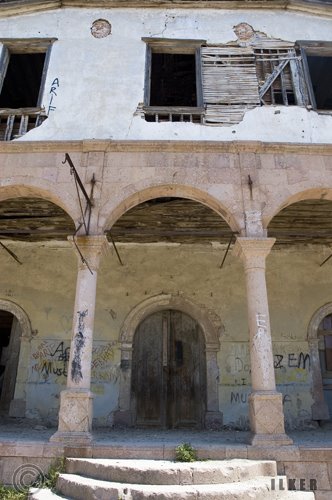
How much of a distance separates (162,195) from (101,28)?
4.38 meters

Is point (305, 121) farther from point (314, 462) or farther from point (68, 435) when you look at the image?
point (68, 435)

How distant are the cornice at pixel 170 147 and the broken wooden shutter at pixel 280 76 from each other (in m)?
1.42

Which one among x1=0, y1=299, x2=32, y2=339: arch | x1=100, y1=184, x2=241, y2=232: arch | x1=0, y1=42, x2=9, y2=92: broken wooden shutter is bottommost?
x1=0, y1=299, x2=32, y2=339: arch

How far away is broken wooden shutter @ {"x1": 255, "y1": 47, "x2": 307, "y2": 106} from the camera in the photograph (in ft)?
28.5

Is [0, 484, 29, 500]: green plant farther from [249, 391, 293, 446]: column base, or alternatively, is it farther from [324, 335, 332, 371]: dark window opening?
[324, 335, 332, 371]: dark window opening

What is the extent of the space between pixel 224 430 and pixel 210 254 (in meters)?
3.86

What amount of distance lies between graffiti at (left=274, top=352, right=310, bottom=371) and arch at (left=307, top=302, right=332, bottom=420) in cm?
13

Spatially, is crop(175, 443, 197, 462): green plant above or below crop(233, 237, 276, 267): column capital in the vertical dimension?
below

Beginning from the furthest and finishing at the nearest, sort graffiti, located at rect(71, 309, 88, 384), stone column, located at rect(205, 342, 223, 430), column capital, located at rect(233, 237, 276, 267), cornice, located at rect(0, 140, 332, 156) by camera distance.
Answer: stone column, located at rect(205, 342, 223, 430) → cornice, located at rect(0, 140, 332, 156) → column capital, located at rect(233, 237, 276, 267) → graffiti, located at rect(71, 309, 88, 384)

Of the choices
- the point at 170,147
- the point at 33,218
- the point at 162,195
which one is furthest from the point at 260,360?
the point at 33,218

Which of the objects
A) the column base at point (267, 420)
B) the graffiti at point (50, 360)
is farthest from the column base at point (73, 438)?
the graffiti at point (50, 360)

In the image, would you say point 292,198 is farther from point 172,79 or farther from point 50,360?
point 50,360

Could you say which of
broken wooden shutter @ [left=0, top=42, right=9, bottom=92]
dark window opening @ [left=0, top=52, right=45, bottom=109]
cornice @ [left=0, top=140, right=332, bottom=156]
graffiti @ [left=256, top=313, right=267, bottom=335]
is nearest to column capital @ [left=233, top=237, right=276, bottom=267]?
graffiti @ [left=256, top=313, right=267, bottom=335]

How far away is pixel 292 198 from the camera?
291 inches
